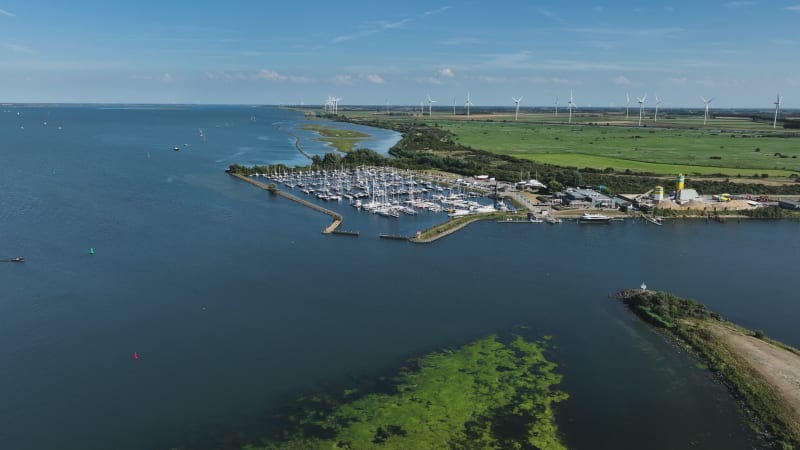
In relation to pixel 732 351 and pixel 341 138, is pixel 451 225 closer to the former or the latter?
pixel 732 351

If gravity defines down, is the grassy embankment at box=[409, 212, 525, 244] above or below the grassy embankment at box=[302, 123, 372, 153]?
below

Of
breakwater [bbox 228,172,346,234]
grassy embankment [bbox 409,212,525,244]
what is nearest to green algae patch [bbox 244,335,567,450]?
grassy embankment [bbox 409,212,525,244]

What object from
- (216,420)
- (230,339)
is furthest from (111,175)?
(216,420)

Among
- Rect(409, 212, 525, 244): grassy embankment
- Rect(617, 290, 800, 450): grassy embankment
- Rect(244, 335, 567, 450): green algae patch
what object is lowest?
Rect(244, 335, 567, 450): green algae patch

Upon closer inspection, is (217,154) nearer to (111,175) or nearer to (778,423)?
(111,175)

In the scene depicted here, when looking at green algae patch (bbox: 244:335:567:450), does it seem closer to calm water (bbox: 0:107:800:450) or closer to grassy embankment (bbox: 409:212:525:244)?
calm water (bbox: 0:107:800:450)
